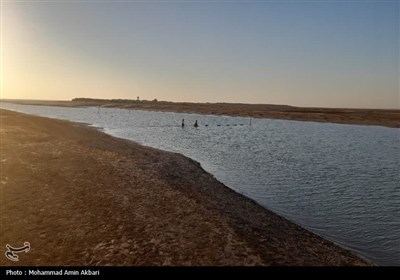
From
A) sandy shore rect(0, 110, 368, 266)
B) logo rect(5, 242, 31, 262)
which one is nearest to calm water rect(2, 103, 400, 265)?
sandy shore rect(0, 110, 368, 266)

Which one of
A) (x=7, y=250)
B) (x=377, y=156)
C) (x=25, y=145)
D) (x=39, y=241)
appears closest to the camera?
(x=7, y=250)

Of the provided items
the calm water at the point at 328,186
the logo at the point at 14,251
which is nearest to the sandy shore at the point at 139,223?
the logo at the point at 14,251

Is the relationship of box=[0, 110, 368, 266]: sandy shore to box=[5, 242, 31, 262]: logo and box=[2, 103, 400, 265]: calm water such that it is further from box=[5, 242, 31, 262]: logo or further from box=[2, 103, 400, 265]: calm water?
box=[2, 103, 400, 265]: calm water

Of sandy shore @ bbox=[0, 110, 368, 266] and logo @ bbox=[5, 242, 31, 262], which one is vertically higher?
sandy shore @ bbox=[0, 110, 368, 266]

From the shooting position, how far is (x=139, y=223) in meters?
12.4

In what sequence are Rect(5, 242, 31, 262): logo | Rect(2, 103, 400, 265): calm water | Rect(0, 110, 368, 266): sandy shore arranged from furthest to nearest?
1. Rect(2, 103, 400, 265): calm water
2. Rect(0, 110, 368, 266): sandy shore
3. Rect(5, 242, 31, 262): logo

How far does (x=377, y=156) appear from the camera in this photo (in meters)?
34.0

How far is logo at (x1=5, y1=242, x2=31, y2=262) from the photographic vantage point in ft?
31.4

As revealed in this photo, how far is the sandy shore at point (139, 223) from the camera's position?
999 cm

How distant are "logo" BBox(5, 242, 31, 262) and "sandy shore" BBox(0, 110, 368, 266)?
17 centimetres

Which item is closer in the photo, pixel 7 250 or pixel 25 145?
pixel 7 250
